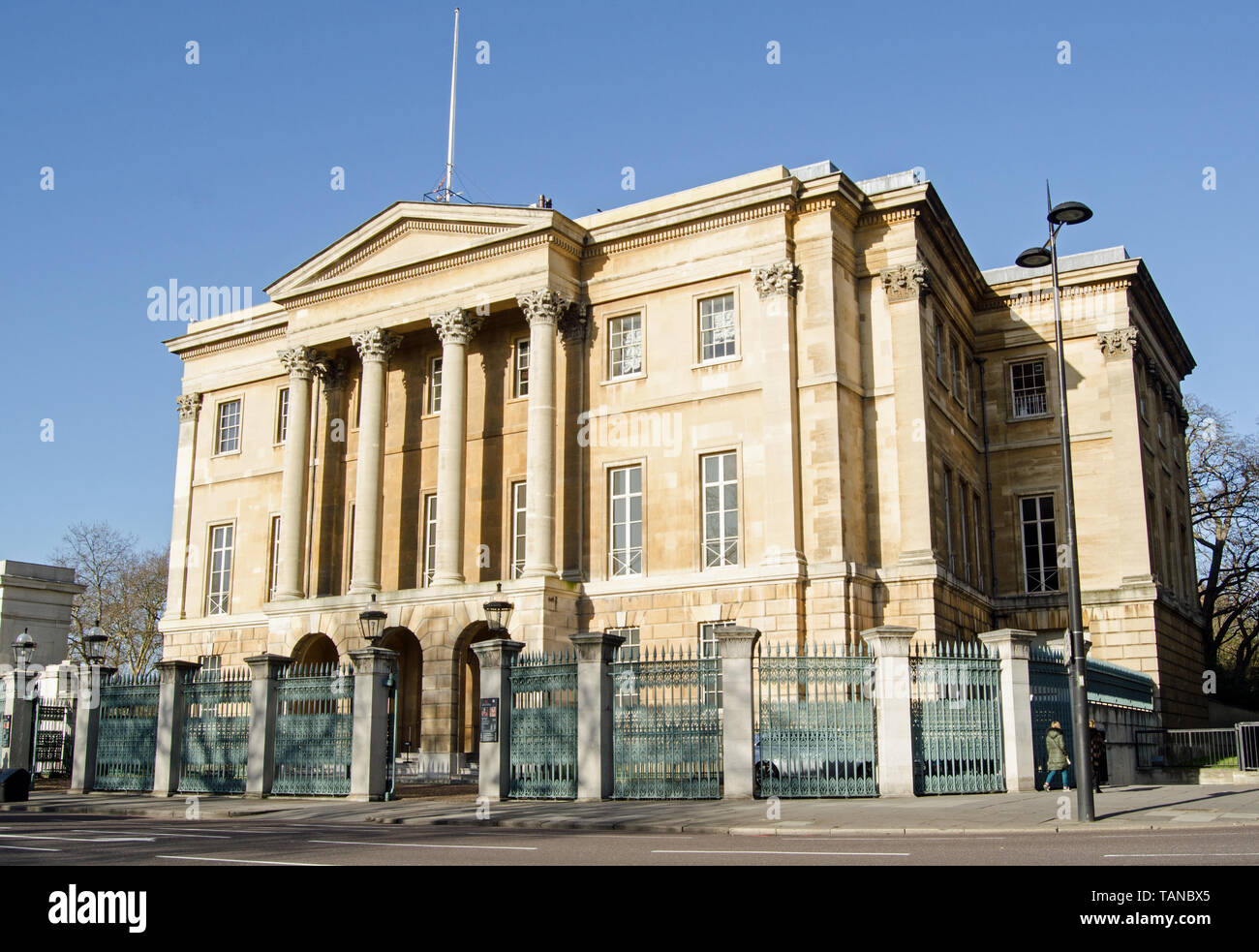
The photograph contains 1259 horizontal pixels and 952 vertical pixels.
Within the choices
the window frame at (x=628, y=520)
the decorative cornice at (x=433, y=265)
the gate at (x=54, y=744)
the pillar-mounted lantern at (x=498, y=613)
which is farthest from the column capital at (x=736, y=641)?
the gate at (x=54, y=744)

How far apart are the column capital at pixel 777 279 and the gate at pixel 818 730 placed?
42.2ft

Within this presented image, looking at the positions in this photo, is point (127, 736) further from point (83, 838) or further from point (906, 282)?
point (906, 282)

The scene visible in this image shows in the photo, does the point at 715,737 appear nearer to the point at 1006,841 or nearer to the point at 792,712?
the point at 792,712

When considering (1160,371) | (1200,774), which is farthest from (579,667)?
(1160,371)

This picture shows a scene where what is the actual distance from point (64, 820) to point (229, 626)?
1902 cm

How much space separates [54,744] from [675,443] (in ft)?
73.3

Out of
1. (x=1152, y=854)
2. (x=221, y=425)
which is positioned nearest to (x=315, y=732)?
(x=1152, y=854)

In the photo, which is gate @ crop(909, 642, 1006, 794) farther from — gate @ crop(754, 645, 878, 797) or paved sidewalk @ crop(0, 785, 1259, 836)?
gate @ crop(754, 645, 878, 797)

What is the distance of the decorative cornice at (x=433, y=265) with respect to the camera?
34312mm

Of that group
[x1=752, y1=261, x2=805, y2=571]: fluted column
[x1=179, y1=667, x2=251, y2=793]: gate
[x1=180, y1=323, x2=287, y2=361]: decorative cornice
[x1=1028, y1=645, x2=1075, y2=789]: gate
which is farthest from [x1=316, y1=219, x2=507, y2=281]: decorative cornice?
[x1=1028, y1=645, x2=1075, y2=789]: gate

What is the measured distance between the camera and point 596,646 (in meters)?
22.5

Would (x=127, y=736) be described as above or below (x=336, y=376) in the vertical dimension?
below

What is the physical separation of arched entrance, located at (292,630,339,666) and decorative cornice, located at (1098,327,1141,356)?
85.5 feet

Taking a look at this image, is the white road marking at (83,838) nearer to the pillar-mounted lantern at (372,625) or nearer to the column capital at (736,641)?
the column capital at (736,641)
